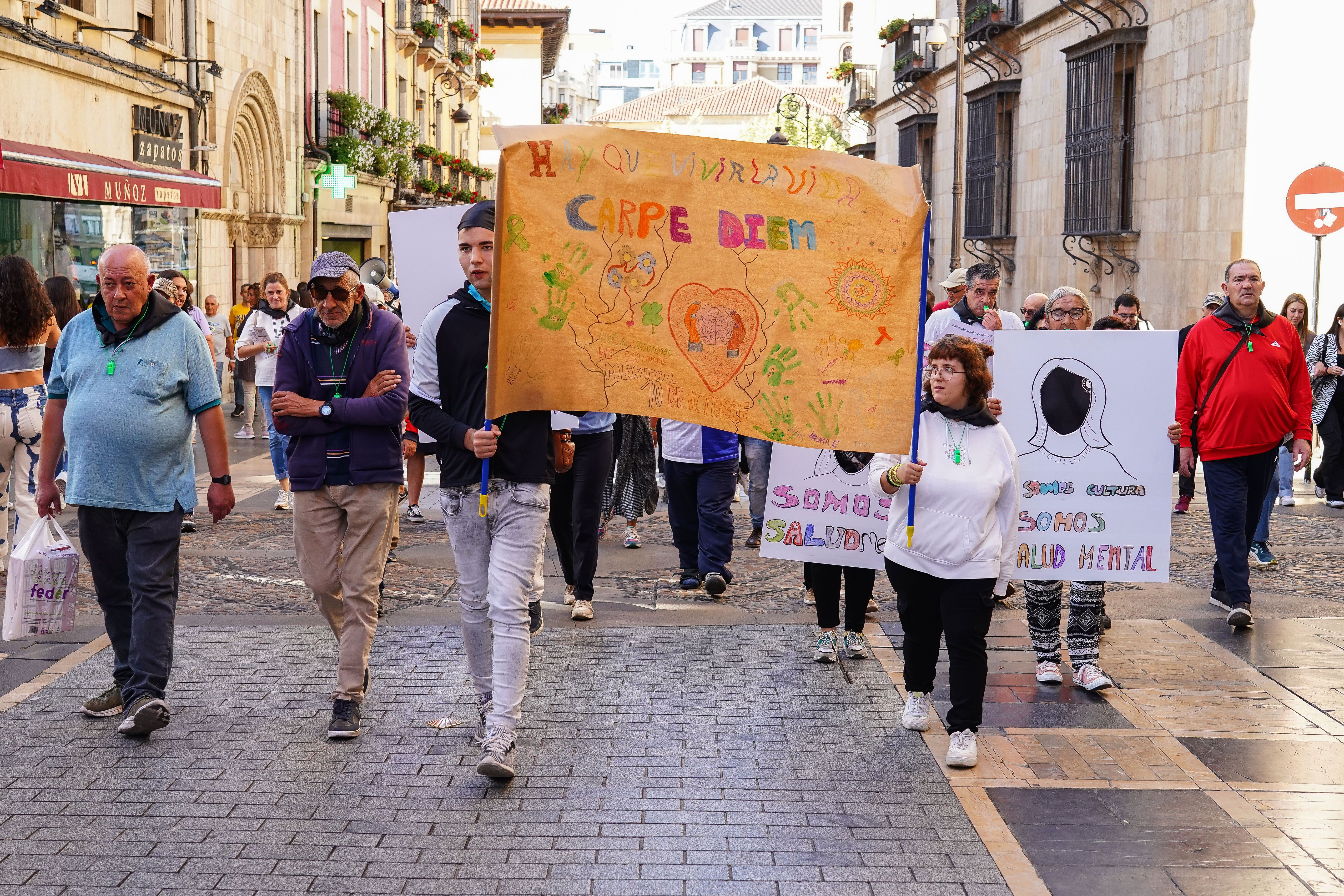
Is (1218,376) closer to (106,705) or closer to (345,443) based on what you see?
(345,443)

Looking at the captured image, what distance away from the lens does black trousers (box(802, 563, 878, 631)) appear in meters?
6.97

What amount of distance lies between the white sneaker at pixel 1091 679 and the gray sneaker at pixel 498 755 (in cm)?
277

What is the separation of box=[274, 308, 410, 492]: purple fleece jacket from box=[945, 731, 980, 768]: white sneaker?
7.94 feet

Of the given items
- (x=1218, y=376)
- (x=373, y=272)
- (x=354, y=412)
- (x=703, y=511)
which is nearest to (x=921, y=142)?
(x=373, y=272)

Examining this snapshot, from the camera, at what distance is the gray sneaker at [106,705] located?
591 cm

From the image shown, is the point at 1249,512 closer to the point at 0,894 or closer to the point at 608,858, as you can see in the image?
the point at 608,858

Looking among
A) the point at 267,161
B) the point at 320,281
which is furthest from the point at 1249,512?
the point at 267,161

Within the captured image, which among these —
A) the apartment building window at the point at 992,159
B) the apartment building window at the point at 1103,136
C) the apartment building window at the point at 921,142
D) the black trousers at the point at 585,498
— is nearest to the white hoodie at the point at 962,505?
the black trousers at the point at 585,498

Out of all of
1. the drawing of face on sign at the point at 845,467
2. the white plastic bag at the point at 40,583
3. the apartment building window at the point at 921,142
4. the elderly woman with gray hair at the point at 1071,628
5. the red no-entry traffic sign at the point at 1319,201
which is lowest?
the elderly woman with gray hair at the point at 1071,628

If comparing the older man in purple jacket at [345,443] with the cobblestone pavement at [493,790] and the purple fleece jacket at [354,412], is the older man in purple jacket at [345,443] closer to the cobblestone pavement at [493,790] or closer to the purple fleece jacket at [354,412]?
the purple fleece jacket at [354,412]

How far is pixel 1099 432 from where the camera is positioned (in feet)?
22.8

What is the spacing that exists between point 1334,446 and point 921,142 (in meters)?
23.0

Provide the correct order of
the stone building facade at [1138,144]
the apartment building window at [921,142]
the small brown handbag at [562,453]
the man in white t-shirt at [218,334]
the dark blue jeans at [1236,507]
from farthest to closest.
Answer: the apartment building window at [921,142], the man in white t-shirt at [218,334], the stone building facade at [1138,144], the dark blue jeans at [1236,507], the small brown handbag at [562,453]

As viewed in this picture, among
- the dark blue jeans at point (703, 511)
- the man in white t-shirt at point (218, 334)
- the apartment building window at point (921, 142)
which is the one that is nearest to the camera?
the dark blue jeans at point (703, 511)
